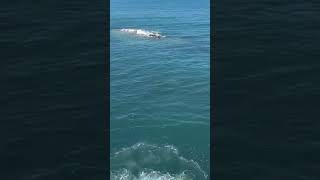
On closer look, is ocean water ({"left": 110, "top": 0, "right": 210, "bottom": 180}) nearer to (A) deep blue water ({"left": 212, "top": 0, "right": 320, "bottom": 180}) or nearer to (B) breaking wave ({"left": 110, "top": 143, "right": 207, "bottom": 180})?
(B) breaking wave ({"left": 110, "top": 143, "right": 207, "bottom": 180})

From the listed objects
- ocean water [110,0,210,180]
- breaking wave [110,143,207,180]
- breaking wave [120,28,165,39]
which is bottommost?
breaking wave [110,143,207,180]

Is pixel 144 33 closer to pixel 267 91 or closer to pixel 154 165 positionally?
pixel 267 91

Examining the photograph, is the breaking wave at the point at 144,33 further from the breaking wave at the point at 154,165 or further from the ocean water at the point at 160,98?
the breaking wave at the point at 154,165

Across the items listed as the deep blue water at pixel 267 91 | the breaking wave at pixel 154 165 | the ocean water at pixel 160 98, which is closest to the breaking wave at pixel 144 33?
the ocean water at pixel 160 98

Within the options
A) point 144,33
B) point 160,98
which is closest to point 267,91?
point 160,98

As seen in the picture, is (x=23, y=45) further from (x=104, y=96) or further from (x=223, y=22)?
(x=223, y=22)

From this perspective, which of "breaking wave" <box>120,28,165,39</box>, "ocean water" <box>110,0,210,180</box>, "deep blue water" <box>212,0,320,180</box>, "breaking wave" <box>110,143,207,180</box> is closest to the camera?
"breaking wave" <box>110,143,207,180</box>

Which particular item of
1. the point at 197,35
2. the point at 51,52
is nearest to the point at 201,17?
the point at 197,35

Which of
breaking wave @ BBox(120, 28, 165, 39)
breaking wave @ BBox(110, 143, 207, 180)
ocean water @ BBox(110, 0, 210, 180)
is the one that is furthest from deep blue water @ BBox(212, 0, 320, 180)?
breaking wave @ BBox(120, 28, 165, 39)
